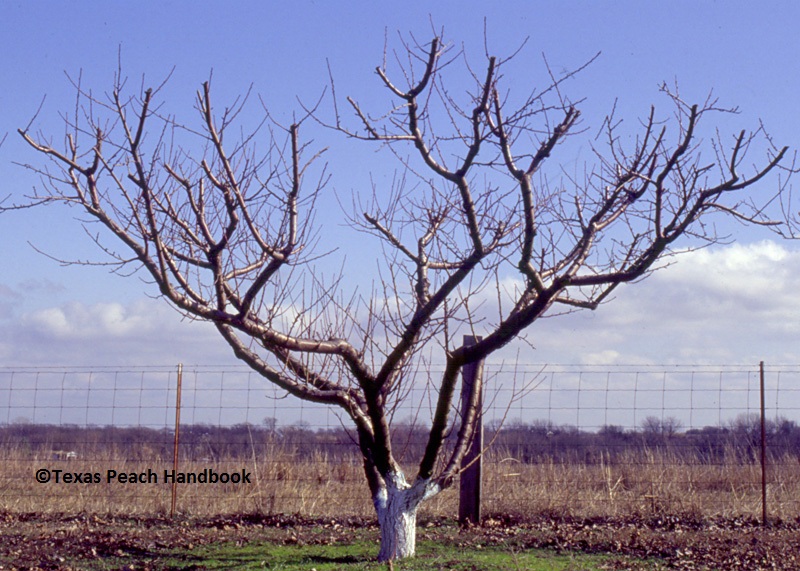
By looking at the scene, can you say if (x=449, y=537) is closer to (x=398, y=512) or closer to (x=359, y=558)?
(x=359, y=558)

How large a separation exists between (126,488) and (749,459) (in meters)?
8.01

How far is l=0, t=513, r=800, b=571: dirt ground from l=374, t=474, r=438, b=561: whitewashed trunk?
4.05 feet

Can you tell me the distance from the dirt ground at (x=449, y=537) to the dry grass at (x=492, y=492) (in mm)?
442

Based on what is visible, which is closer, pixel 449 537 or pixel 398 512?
pixel 398 512

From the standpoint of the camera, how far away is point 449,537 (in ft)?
24.3

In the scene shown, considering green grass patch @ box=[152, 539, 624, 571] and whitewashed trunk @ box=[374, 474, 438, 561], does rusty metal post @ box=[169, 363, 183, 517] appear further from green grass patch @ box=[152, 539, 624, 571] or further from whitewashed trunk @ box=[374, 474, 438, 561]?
whitewashed trunk @ box=[374, 474, 438, 561]

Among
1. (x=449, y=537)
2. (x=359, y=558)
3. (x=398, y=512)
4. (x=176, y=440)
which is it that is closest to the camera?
(x=398, y=512)

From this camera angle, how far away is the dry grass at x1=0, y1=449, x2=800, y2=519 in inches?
356

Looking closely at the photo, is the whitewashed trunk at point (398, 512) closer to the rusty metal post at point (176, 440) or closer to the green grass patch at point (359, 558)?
the green grass patch at point (359, 558)

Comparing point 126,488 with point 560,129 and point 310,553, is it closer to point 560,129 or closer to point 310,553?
point 310,553

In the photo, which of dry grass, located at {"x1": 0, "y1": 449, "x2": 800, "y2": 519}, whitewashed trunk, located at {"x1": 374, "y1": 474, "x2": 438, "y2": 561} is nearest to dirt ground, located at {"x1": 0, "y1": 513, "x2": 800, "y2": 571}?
dry grass, located at {"x1": 0, "y1": 449, "x2": 800, "y2": 519}

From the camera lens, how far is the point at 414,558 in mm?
5910

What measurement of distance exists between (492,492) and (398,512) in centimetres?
385

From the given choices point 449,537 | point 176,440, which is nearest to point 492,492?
point 449,537
